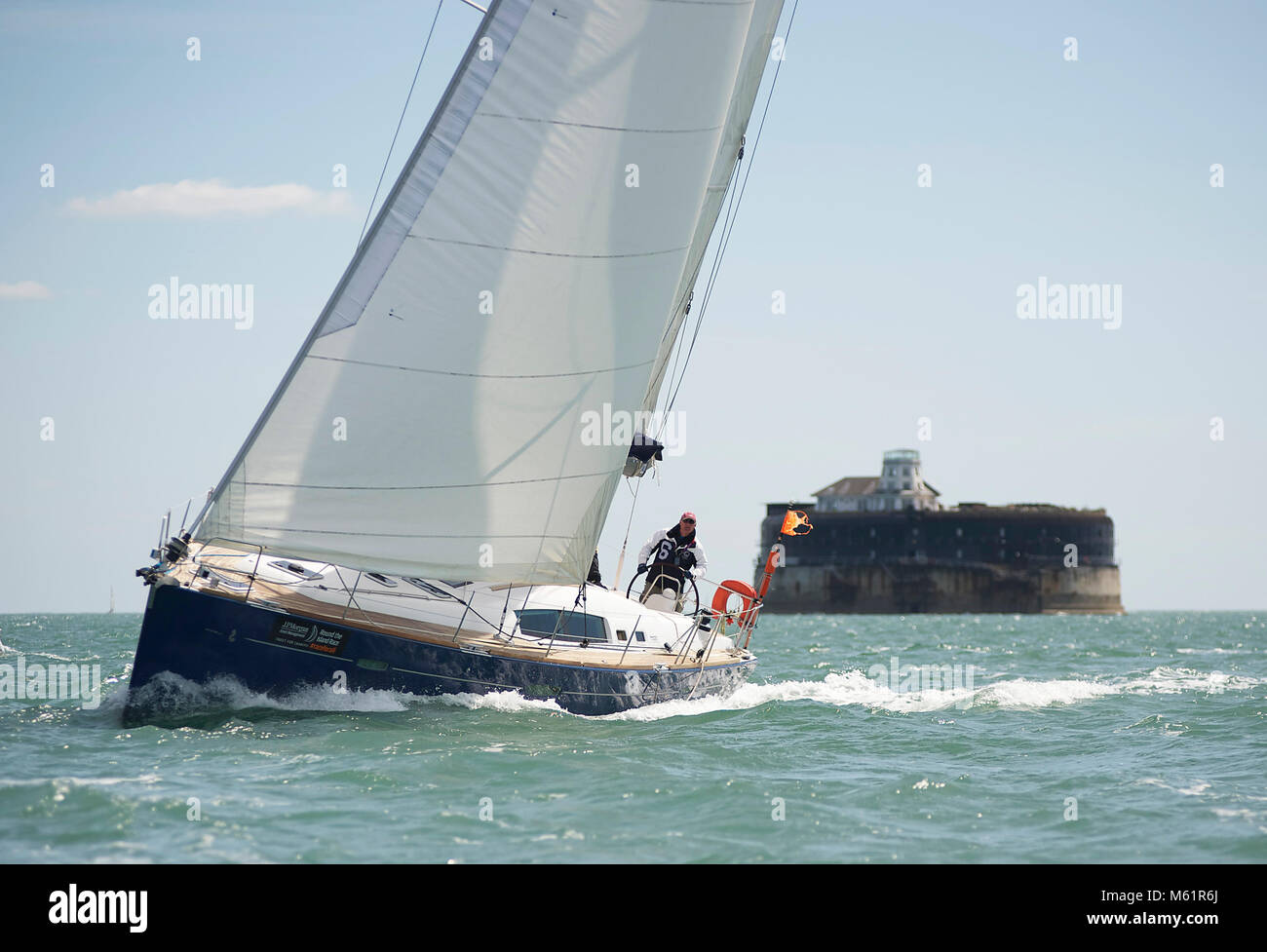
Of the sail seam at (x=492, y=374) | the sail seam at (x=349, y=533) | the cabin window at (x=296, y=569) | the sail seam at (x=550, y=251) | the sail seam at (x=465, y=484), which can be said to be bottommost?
the cabin window at (x=296, y=569)

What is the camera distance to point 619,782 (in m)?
10.5

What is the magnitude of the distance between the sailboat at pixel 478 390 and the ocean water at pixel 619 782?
0.67m

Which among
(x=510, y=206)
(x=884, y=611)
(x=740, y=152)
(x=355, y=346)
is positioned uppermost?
(x=740, y=152)

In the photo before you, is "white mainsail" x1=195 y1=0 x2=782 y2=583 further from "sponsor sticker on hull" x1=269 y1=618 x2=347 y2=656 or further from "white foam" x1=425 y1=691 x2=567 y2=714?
"white foam" x1=425 y1=691 x2=567 y2=714

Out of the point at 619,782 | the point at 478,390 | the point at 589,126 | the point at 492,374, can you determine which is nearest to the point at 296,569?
the point at 478,390

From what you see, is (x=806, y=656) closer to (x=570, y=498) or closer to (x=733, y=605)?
(x=733, y=605)

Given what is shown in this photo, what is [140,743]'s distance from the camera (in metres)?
11.4

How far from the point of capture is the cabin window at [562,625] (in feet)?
49.1

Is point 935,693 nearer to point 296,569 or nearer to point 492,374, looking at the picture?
point 492,374

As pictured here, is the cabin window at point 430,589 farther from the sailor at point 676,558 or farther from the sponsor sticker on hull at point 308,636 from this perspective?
the sailor at point 676,558

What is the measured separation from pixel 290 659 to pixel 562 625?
3.76 metres

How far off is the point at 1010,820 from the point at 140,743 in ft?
25.9

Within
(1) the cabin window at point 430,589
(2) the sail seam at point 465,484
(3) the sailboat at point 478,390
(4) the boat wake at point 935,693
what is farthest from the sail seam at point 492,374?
(4) the boat wake at point 935,693
